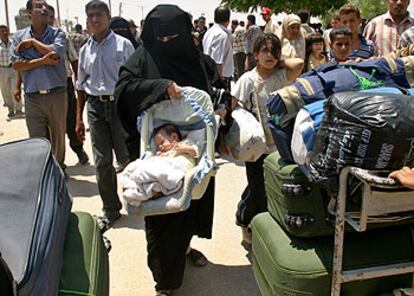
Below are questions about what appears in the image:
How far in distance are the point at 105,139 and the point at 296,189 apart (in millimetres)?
2307

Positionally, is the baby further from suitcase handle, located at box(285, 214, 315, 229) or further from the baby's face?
suitcase handle, located at box(285, 214, 315, 229)

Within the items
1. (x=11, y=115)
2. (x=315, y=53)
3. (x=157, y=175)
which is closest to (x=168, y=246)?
(x=157, y=175)

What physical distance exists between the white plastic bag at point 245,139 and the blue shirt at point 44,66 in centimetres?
245

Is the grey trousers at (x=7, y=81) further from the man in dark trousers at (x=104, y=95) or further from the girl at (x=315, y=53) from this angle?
the girl at (x=315, y=53)

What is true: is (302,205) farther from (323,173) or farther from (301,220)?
(323,173)

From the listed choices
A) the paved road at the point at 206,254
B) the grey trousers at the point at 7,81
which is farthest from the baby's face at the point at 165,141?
Answer: the grey trousers at the point at 7,81

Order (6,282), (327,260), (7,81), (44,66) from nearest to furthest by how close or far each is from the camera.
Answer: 1. (6,282)
2. (327,260)
3. (44,66)
4. (7,81)

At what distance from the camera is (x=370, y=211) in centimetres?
171

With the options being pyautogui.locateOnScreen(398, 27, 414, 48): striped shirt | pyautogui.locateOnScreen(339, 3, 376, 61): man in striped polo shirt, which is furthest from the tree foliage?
pyautogui.locateOnScreen(398, 27, 414, 48): striped shirt

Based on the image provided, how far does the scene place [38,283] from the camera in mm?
1390

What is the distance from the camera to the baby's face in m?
2.68

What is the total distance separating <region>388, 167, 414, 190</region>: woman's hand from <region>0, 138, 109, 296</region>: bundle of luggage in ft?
3.88

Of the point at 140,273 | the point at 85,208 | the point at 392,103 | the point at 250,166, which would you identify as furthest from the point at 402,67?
the point at 85,208

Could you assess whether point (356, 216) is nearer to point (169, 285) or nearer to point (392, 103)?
point (392, 103)
